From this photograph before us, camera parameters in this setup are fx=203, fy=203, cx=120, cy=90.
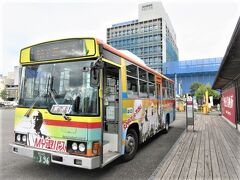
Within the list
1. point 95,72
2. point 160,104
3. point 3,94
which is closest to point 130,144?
point 95,72

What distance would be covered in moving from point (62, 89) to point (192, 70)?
73.9 metres

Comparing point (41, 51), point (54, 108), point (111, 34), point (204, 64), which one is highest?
point (111, 34)

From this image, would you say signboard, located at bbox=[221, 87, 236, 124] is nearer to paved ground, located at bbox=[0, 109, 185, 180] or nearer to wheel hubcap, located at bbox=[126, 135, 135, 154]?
paved ground, located at bbox=[0, 109, 185, 180]

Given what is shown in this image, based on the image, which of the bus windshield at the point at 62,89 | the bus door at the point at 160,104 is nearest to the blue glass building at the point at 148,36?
the bus door at the point at 160,104

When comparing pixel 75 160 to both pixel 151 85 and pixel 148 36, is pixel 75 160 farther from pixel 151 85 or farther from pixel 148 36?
pixel 148 36

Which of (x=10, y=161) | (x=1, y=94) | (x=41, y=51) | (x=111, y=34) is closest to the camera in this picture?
(x=41, y=51)

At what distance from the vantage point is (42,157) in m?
4.03

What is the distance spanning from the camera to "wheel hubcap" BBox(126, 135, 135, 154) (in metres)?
5.38

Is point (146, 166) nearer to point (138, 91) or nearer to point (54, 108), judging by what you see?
point (138, 91)

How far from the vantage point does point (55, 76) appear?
14.0 feet

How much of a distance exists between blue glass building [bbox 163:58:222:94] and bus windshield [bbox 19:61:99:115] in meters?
69.7

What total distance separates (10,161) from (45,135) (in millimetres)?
2060

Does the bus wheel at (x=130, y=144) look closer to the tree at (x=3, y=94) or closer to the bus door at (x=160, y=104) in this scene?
the bus door at (x=160, y=104)

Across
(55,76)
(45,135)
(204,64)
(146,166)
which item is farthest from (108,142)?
(204,64)
